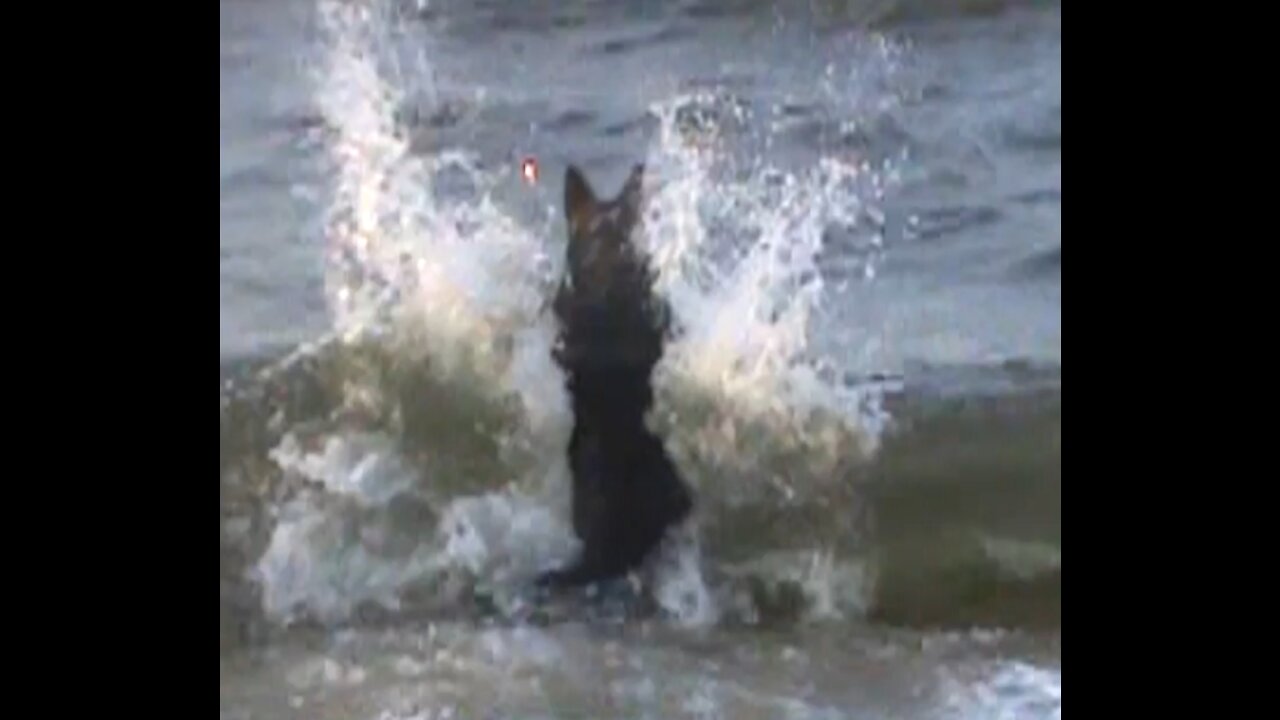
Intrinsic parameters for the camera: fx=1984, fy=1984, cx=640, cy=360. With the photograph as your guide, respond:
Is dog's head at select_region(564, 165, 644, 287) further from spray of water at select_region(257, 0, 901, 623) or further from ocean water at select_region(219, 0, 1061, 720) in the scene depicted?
ocean water at select_region(219, 0, 1061, 720)

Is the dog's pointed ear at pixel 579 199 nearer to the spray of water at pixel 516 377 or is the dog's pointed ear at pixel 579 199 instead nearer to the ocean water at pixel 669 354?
the spray of water at pixel 516 377

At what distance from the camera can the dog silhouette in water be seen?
4035 mm

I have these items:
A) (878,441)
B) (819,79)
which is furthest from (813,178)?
(878,441)

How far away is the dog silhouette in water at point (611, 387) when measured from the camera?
4.04 m

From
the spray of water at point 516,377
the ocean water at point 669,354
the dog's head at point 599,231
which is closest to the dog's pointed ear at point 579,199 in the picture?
the dog's head at point 599,231

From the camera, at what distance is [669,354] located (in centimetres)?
431

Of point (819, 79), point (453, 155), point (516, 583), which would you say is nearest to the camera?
point (516, 583)

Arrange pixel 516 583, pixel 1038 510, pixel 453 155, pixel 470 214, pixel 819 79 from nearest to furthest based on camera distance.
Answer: pixel 516 583 < pixel 1038 510 < pixel 470 214 < pixel 453 155 < pixel 819 79

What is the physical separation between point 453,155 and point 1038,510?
204 centimetres

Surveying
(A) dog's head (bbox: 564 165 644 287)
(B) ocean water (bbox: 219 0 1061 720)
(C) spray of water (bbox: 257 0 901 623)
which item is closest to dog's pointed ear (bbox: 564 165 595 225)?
(A) dog's head (bbox: 564 165 644 287)

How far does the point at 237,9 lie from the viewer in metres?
5.40

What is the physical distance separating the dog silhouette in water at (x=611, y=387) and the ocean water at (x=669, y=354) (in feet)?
0.23
